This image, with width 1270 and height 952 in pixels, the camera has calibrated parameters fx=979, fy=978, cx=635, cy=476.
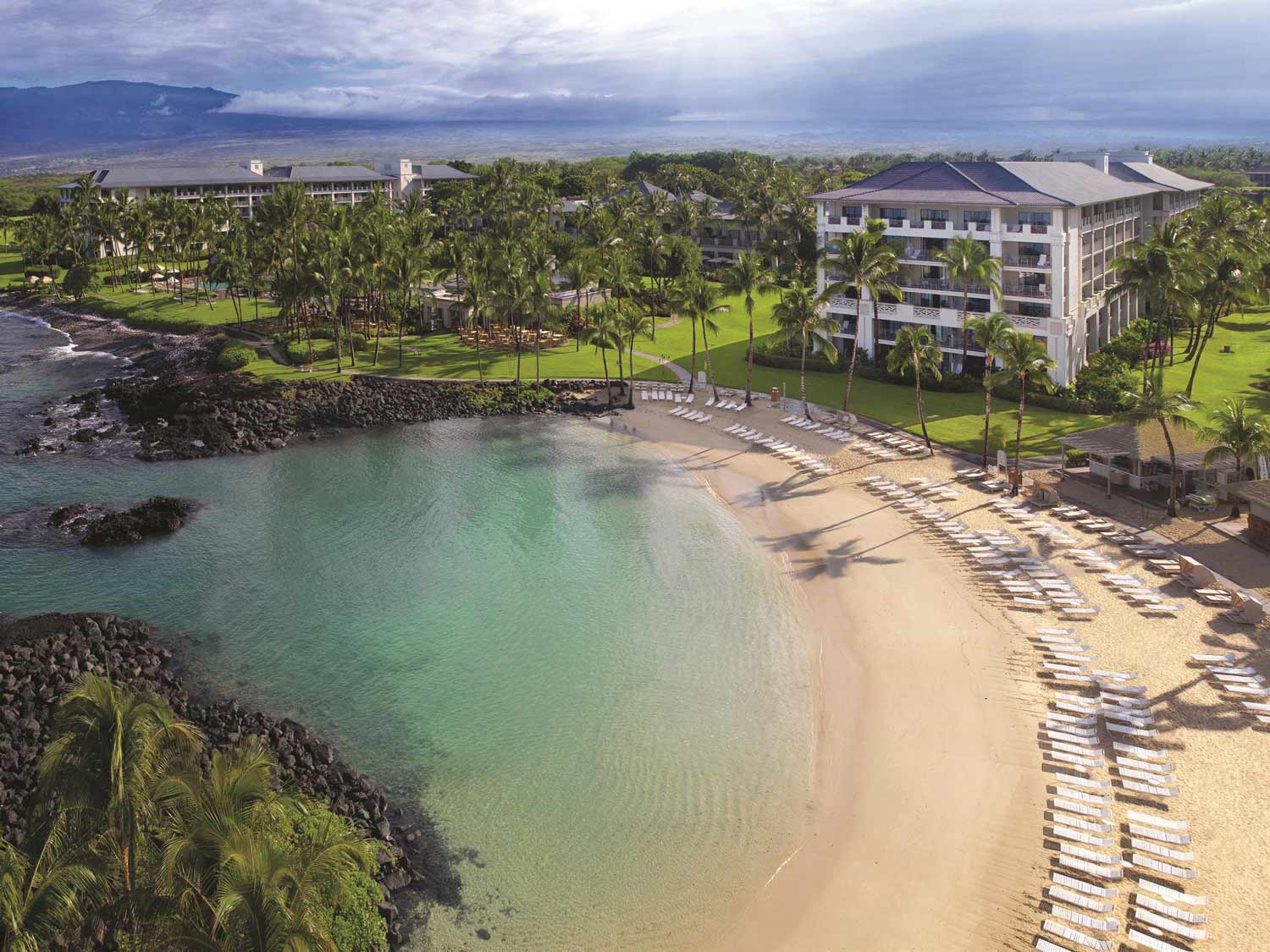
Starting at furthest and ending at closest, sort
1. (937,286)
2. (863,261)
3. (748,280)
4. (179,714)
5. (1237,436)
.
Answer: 1. (937,286)
2. (748,280)
3. (863,261)
4. (1237,436)
5. (179,714)

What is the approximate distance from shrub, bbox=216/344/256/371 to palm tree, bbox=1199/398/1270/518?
65.1 metres

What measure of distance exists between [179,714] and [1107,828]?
26.9 metres

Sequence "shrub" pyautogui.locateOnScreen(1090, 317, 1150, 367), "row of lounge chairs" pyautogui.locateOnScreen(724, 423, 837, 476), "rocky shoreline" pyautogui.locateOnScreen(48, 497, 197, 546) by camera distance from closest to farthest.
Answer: "rocky shoreline" pyautogui.locateOnScreen(48, 497, 197, 546) < "row of lounge chairs" pyautogui.locateOnScreen(724, 423, 837, 476) < "shrub" pyautogui.locateOnScreen(1090, 317, 1150, 367)

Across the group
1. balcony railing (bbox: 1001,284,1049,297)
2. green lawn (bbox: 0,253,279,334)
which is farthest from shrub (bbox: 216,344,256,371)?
balcony railing (bbox: 1001,284,1049,297)

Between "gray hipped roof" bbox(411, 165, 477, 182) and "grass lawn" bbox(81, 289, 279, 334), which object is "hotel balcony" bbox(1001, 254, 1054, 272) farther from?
"gray hipped roof" bbox(411, 165, 477, 182)

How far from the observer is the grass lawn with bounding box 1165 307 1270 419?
59822 mm

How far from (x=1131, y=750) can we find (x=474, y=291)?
185 feet

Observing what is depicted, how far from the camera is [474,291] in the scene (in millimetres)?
72438

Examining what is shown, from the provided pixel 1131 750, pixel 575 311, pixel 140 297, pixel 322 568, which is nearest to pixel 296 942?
pixel 1131 750

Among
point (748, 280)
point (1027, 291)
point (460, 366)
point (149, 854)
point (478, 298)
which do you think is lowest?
point (149, 854)

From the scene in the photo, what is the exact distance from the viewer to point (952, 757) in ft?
90.7

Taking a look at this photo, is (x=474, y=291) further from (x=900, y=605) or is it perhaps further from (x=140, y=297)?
(x=140, y=297)

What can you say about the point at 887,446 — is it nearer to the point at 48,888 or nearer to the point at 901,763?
the point at 901,763

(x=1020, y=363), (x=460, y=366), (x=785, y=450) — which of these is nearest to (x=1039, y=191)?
(x=1020, y=363)
